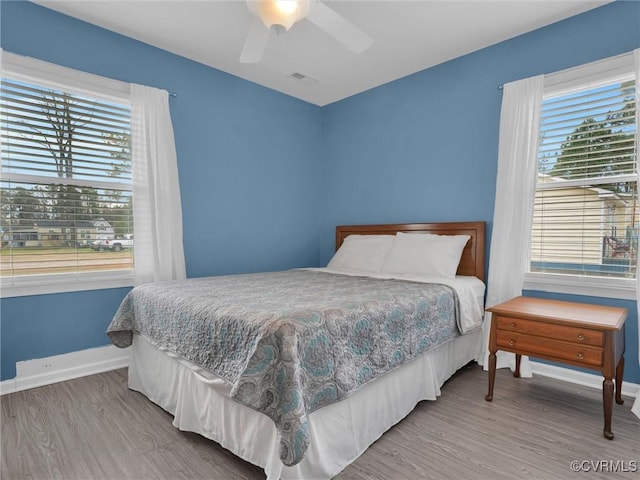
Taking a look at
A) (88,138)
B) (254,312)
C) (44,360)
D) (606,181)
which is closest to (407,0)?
(606,181)

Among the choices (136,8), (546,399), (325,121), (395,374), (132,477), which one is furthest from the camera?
(325,121)

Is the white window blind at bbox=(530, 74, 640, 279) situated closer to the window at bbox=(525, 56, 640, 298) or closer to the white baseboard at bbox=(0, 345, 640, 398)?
the window at bbox=(525, 56, 640, 298)

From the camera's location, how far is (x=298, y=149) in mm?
4121

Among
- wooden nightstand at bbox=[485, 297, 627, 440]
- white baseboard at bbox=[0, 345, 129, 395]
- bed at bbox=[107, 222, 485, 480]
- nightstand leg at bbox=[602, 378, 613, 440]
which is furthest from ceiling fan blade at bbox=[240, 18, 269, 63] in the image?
nightstand leg at bbox=[602, 378, 613, 440]

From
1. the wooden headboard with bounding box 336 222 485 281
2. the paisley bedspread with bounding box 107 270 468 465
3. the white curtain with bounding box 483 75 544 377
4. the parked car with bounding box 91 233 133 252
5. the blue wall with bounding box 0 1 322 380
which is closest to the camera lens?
the paisley bedspread with bounding box 107 270 468 465

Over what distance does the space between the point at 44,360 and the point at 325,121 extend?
3.62 metres

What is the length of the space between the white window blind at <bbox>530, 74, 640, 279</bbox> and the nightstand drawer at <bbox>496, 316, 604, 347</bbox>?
0.83m

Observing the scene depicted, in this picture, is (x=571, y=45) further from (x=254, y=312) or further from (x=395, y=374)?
(x=254, y=312)

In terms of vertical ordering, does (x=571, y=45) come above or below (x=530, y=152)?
above

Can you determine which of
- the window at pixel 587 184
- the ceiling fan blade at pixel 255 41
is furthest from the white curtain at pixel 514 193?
the ceiling fan blade at pixel 255 41

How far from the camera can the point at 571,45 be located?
253 centimetres

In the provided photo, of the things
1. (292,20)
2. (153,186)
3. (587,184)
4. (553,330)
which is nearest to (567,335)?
Answer: (553,330)

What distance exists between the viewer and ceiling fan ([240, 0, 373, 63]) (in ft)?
5.91

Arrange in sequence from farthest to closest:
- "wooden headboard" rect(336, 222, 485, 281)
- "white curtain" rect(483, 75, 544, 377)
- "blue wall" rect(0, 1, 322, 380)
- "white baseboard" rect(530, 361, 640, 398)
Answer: "wooden headboard" rect(336, 222, 485, 281), "white curtain" rect(483, 75, 544, 377), "blue wall" rect(0, 1, 322, 380), "white baseboard" rect(530, 361, 640, 398)
